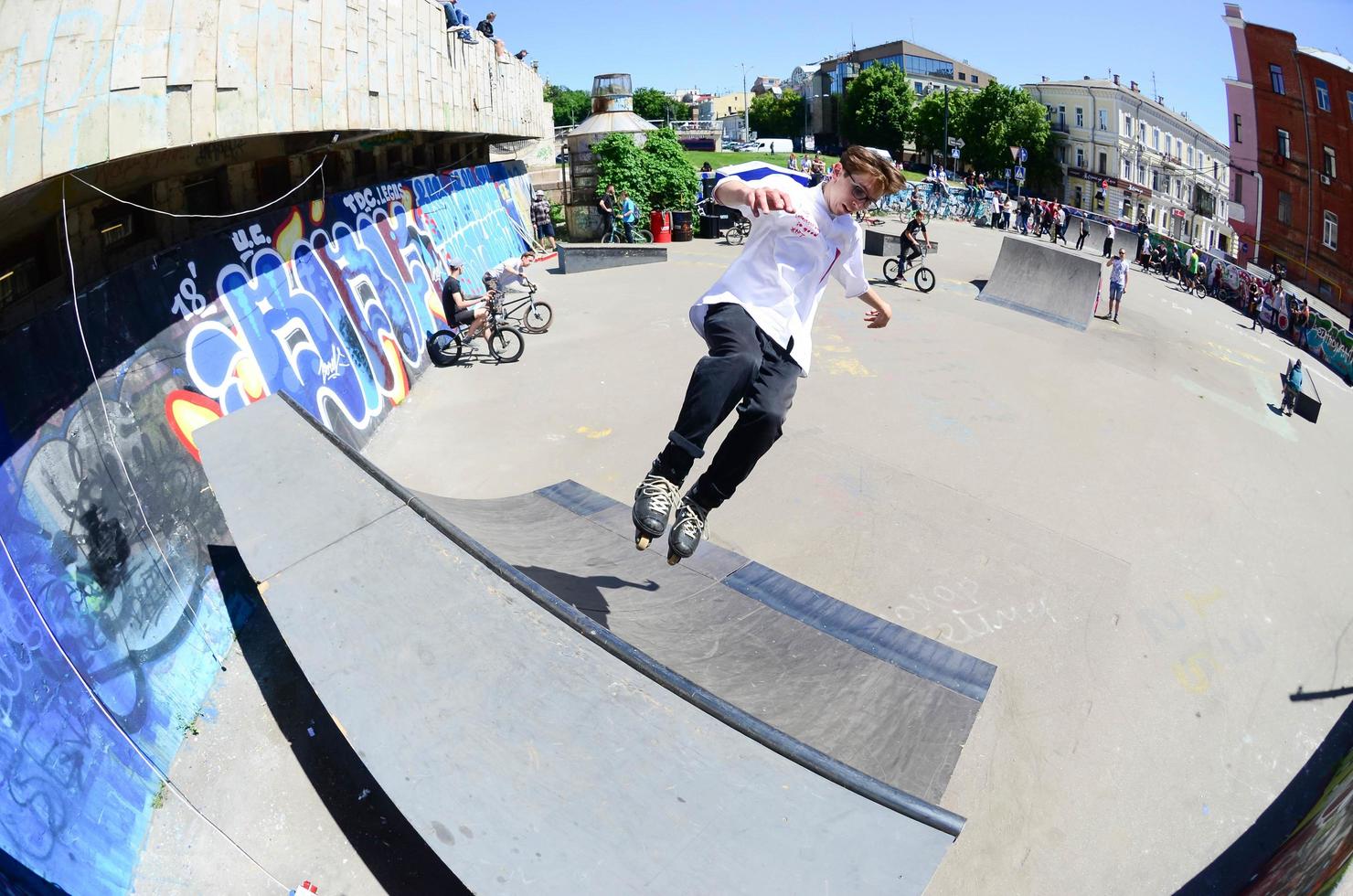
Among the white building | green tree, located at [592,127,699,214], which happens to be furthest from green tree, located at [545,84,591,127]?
green tree, located at [592,127,699,214]

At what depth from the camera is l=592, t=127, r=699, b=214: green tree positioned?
89.7 ft

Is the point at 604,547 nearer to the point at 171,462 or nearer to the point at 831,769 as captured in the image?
the point at 171,462

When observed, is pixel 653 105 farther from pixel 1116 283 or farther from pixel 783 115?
pixel 1116 283

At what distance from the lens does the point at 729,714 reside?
3430mm

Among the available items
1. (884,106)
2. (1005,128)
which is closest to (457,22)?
(1005,128)

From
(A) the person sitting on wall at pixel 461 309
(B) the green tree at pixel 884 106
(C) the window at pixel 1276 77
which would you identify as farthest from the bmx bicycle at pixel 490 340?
(B) the green tree at pixel 884 106

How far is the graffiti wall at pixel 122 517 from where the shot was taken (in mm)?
4152

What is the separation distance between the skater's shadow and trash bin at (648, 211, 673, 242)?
23.2m

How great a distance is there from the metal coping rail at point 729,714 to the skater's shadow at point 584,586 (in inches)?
42.0

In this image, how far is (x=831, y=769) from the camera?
3.20 meters

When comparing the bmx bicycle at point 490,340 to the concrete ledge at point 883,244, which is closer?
the bmx bicycle at point 490,340

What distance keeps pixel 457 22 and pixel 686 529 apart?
14642 mm

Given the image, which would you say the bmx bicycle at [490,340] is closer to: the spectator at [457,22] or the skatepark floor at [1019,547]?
the skatepark floor at [1019,547]

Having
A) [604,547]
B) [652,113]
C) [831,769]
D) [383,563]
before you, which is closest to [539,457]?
[604,547]
